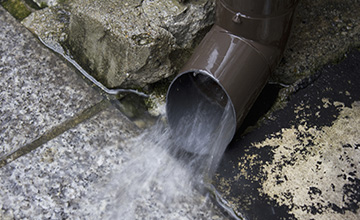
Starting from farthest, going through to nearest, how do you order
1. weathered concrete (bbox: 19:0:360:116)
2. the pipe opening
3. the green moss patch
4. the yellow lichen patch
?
1. the green moss patch
2. weathered concrete (bbox: 19:0:360:116)
3. the pipe opening
4. the yellow lichen patch

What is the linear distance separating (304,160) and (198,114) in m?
0.65

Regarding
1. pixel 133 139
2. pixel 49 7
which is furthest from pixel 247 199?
pixel 49 7

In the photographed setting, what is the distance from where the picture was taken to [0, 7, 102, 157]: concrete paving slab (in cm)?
226

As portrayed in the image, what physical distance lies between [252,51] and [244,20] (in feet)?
0.53

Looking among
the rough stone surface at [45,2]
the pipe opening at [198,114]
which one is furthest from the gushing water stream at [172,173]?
the rough stone surface at [45,2]

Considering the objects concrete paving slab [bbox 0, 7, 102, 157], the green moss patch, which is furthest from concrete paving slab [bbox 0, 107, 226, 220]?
the green moss patch

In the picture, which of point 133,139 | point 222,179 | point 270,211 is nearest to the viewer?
point 270,211

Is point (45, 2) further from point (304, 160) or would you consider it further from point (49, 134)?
point (304, 160)

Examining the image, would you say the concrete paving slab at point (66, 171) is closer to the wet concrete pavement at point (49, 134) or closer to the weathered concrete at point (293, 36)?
the wet concrete pavement at point (49, 134)

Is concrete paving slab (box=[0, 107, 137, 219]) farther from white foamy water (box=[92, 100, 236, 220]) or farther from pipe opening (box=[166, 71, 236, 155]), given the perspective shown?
pipe opening (box=[166, 71, 236, 155])

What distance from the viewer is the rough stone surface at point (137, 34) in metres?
2.27

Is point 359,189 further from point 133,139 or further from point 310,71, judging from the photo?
point 133,139

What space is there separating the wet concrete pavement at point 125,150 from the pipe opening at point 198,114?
0.37 feet

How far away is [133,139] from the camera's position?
2236 mm
